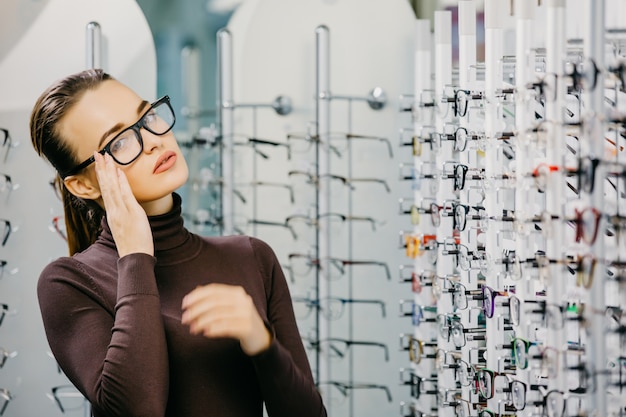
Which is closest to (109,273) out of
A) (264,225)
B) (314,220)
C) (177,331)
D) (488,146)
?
(177,331)

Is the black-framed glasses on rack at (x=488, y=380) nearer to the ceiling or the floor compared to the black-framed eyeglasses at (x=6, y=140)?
nearer to the floor

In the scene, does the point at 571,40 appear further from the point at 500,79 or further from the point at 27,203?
the point at 27,203

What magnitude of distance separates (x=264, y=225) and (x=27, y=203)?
3.86 ft

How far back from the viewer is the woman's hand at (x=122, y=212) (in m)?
1.70

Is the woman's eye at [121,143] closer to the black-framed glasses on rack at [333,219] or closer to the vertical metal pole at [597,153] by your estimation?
the vertical metal pole at [597,153]

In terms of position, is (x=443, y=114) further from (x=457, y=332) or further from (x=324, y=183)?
(x=324, y=183)

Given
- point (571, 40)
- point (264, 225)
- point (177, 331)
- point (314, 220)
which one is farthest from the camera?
point (264, 225)

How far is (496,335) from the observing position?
10.2ft

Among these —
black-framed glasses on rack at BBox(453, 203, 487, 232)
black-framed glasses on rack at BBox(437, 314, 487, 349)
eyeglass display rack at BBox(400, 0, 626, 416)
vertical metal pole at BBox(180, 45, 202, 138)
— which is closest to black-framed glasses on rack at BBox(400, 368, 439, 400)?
eyeglass display rack at BBox(400, 0, 626, 416)

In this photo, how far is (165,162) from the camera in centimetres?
175

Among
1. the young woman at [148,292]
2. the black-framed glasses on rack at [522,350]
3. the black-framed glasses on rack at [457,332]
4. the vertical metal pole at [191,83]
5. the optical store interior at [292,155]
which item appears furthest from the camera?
the vertical metal pole at [191,83]

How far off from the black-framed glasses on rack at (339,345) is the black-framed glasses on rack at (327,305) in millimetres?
116

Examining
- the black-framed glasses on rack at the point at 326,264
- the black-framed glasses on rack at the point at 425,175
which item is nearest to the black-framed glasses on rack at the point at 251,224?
the black-framed glasses on rack at the point at 326,264

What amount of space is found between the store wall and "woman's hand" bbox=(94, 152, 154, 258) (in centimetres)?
347
